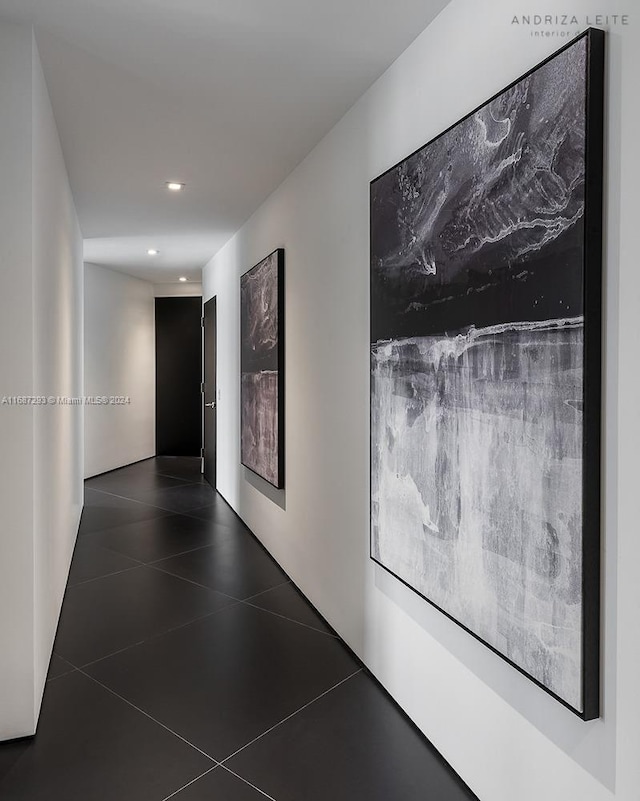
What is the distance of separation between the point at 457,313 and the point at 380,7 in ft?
3.58

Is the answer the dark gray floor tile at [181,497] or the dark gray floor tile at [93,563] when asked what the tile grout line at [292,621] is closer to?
the dark gray floor tile at [93,563]

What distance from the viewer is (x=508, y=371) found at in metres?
1.71

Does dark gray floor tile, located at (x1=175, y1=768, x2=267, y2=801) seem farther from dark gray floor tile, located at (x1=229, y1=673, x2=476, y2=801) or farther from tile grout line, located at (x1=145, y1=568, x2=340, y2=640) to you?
tile grout line, located at (x1=145, y1=568, x2=340, y2=640)

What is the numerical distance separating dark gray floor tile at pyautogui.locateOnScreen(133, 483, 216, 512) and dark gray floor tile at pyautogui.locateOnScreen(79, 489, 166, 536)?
0.18 metres

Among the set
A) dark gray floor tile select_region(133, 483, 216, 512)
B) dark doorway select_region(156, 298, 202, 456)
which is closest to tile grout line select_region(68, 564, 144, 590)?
dark gray floor tile select_region(133, 483, 216, 512)

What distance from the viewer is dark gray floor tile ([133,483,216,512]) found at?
6.28 metres

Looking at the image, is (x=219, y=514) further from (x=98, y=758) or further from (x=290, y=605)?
(x=98, y=758)

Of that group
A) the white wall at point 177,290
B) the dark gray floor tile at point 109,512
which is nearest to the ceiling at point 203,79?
the dark gray floor tile at point 109,512

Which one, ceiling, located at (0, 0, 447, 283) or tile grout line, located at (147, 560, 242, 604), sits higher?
A: ceiling, located at (0, 0, 447, 283)

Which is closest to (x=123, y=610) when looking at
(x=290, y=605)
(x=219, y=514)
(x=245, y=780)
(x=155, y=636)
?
(x=155, y=636)

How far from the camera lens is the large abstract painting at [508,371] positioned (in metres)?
1.44

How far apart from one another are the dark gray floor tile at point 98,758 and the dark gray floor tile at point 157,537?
2.03m

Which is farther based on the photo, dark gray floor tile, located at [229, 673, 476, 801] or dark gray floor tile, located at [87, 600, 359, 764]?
dark gray floor tile, located at [87, 600, 359, 764]

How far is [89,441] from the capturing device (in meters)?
7.65
